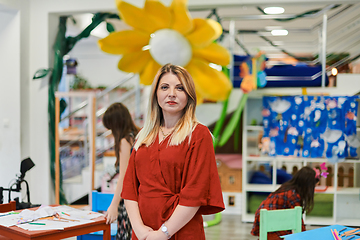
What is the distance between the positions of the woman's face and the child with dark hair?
44.0 inches

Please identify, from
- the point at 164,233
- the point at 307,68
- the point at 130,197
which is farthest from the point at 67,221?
the point at 307,68

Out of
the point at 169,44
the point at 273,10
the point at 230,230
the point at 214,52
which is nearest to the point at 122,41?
the point at 169,44

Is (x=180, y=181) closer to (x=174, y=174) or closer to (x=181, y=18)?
(x=174, y=174)

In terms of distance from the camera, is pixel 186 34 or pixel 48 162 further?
pixel 48 162

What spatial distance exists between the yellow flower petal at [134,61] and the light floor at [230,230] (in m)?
1.93

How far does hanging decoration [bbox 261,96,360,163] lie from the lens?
182 inches

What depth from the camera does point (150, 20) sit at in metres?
4.02

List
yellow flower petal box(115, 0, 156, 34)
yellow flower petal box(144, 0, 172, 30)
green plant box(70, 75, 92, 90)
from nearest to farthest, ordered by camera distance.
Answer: yellow flower petal box(144, 0, 172, 30)
yellow flower petal box(115, 0, 156, 34)
green plant box(70, 75, 92, 90)

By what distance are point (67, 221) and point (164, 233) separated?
957 millimetres

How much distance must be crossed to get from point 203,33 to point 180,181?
2637 millimetres

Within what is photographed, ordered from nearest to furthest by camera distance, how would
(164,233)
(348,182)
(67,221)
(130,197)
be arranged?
1. (164,233)
2. (130,197)
3. (67,221)
4. (348,182)

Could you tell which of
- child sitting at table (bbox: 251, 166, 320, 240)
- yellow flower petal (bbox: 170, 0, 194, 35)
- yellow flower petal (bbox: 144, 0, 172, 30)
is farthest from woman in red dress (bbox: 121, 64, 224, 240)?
yellow flower petal (bbox: 144, 0, 172, 30)

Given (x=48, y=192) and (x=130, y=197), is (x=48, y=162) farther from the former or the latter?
(x=130, y=197)

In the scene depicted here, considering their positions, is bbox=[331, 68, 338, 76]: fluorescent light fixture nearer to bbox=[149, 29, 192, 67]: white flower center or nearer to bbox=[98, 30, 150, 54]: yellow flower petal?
bbox=[149, 29, 192, 67]: white flower center
